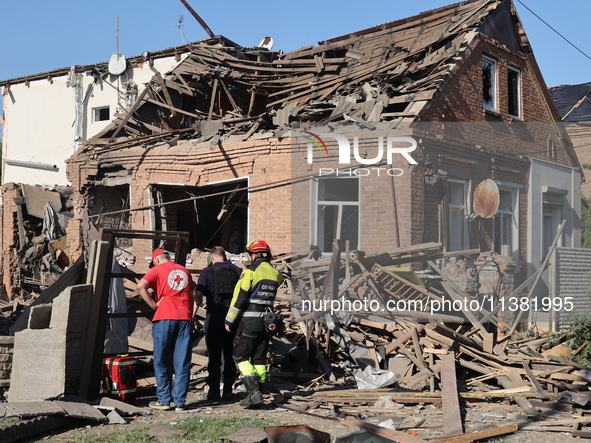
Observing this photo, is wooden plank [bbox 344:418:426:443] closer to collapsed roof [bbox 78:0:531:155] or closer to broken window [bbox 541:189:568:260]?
collapsed roof [bbox 78:0:531:155]

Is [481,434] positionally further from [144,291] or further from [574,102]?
[574,102]

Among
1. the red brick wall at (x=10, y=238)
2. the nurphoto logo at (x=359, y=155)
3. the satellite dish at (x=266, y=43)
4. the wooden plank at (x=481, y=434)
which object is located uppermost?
the satellite dish at (x=266, y=43)

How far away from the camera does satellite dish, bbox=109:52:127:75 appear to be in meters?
20.8

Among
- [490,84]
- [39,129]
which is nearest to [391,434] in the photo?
[490,84]

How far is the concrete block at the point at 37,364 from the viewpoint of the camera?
21.6ft

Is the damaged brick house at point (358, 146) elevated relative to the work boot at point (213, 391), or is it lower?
elevated

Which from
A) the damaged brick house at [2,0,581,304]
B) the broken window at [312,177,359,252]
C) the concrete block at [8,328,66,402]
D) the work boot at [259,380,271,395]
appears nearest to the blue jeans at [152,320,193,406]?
the work boot at [259,380,271,395]

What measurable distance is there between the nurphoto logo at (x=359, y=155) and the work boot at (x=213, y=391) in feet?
20.0

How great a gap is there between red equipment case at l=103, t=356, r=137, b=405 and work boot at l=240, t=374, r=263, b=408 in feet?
4.41

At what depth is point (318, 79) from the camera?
15625mm

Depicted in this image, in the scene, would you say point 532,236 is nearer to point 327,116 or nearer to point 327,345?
point 327,116

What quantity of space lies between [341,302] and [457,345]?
2636mm

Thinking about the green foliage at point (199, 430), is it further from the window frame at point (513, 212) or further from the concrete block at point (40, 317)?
the window frame at point (513, 212)

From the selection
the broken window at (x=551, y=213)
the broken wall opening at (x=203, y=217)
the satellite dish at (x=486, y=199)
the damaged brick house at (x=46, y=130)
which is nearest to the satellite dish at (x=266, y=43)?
the damaged brick house at (x=46, y=130)
